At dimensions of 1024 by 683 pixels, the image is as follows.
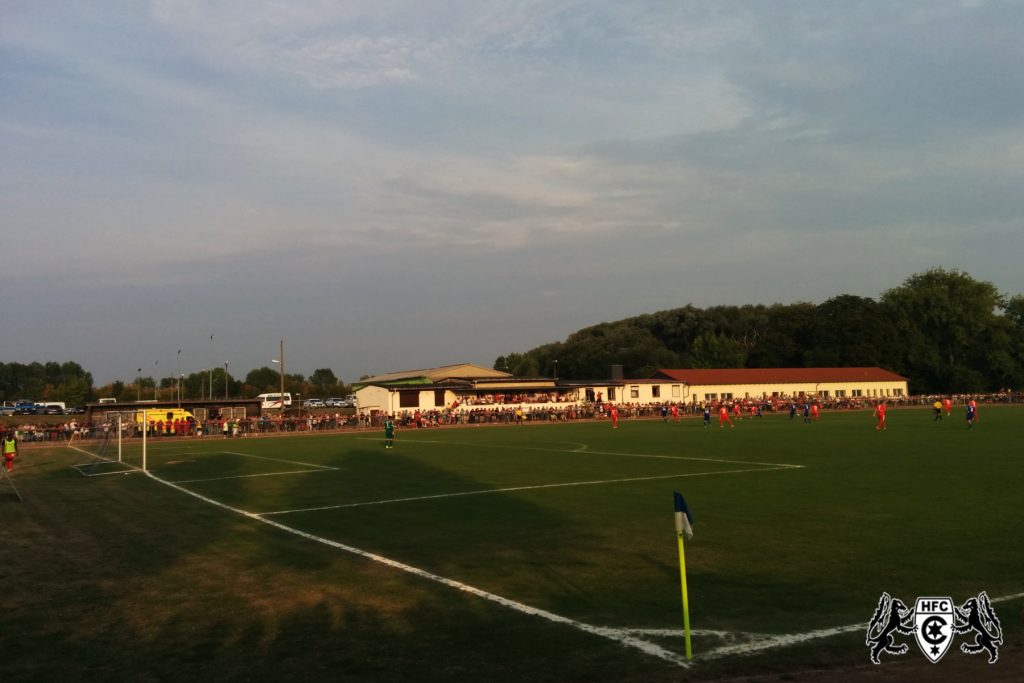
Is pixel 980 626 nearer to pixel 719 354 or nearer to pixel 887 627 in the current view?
pixel 887 627

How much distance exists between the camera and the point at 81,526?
15.4m

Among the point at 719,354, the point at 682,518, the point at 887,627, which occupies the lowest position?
the point at 887,627

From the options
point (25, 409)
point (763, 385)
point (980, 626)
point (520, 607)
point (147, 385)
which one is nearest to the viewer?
point (980, 626)

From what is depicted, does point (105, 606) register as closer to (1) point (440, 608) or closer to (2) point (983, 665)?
(1) point (440, 608)

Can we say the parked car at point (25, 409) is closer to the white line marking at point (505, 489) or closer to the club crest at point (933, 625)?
the white line marking at point (505, 489)

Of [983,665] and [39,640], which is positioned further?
[39,640]

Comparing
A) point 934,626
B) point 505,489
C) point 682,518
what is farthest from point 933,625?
point 505,489

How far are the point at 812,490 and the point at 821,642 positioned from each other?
11186 millimetres

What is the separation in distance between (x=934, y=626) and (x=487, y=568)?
212 inches

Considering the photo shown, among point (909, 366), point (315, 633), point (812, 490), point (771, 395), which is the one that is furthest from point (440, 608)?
→ point (909, 366)

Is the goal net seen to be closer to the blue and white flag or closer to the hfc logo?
the blue and white flag

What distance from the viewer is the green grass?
23.5ft

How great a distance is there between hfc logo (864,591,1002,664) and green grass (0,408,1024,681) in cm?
17

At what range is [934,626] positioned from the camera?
24.1ft
